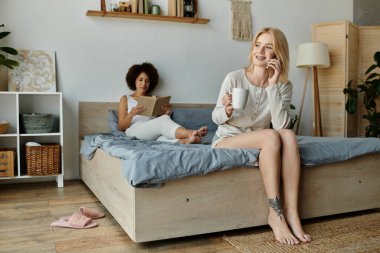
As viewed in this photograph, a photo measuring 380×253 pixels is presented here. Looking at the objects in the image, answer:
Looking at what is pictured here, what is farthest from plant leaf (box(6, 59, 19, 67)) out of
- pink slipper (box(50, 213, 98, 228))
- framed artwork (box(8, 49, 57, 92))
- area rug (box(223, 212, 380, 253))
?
area rug (box(223, 212, 380, 253))

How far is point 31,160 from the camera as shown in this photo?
10.2ft

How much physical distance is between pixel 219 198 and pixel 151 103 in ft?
4.21

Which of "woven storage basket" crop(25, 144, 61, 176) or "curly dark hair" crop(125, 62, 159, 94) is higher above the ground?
"curly dark hair" crop(125, 62, 159, 94)

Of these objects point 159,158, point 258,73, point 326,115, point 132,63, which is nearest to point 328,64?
point 326,115

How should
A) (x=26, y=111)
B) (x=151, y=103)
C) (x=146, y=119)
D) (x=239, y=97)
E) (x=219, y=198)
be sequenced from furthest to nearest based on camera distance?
(x=26, y=111), (x=146, y=119), (x=151, y=103), (x=219, y=198), (x=239, y=97)

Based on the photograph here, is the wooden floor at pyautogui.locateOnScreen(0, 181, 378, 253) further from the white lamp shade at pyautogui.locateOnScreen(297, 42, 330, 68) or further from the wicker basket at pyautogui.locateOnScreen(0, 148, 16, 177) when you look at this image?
the white lamp shade at pyautogui.locateOnScreen(297, 42, 330, 68)

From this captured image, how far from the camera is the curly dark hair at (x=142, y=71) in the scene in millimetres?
3586

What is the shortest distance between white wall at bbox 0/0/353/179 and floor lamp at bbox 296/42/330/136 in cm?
40

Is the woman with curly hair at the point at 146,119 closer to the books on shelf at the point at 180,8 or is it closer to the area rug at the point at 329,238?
the books on shelf at the point at 180,8

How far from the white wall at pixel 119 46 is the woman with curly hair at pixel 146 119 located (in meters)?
0.19

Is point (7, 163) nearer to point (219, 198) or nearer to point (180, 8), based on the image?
point (219, 198)

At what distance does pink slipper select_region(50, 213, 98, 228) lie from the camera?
2.12 metres

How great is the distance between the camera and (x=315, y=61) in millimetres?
4070

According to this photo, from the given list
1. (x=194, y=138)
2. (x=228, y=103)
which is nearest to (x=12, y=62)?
(x=194, y=138)
